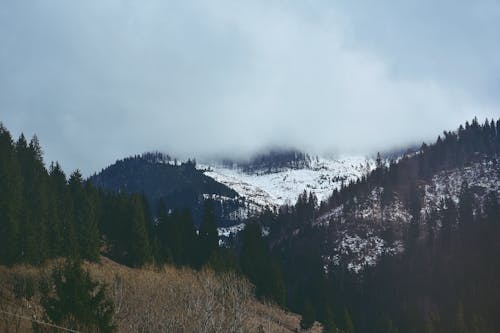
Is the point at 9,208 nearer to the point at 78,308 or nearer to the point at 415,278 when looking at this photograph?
the point at 78,308

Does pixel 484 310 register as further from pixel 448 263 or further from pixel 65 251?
pixel 65 251

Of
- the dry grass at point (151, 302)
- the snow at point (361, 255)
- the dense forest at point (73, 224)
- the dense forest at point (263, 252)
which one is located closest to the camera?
the dry grass at point (151, 302)

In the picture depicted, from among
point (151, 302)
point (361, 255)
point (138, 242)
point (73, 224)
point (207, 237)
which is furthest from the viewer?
point (361, 255)

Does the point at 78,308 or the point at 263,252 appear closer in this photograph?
the point at 78,308

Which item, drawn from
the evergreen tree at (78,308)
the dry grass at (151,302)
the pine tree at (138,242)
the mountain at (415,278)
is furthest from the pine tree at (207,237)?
the evergreen tree at (78,308)

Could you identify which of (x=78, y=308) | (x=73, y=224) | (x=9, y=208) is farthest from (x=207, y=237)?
(x=78, y=308)

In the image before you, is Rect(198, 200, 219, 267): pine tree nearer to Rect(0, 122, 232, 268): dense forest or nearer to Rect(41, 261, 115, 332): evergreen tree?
Rect(0, 122, 232, 268): dense forest

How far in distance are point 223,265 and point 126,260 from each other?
A: 1639 centimetres

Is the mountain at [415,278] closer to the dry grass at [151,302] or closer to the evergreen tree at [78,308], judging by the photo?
the dry grass at [151,302]

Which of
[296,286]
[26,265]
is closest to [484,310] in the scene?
[296,286]

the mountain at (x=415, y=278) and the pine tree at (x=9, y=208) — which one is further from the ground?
the pine tree at (x=9, y=208)

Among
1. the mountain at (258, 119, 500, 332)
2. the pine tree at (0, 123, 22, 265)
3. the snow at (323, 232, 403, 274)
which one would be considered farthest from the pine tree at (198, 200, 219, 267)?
the snow at (323, 232, 403, 274)

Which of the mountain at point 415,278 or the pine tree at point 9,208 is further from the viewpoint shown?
the mountain at point 415,278

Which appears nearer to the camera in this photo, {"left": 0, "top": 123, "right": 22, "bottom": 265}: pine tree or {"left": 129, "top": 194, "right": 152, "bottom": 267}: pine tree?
{"left": 0, "top": 123, "right": 22, "bottom": 265}: pine tree
